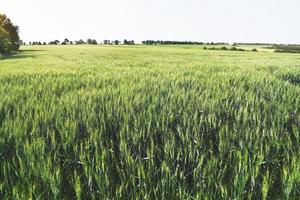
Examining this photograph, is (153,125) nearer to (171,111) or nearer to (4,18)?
(171,111)

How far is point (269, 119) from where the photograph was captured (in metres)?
3.74

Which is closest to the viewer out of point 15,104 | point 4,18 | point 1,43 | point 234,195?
point 234,195

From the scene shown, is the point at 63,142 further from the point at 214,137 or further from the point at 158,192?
the point at 214,137

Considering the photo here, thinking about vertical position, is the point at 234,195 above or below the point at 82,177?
above

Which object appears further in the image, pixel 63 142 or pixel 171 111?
pixel 171 111

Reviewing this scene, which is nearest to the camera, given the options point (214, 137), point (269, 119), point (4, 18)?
point (214, 137)

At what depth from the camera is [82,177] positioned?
254 centimetres

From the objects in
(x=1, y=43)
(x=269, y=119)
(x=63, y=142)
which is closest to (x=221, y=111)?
(x=269, y=119)

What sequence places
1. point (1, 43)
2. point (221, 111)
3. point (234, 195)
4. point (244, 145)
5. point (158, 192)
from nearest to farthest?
point (234, 195)
point (158, 192)
point (244, 145)
point (221, 111)
point (1, 43)

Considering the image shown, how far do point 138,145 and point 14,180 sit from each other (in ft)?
3.10

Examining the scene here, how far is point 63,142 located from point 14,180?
1.89ft

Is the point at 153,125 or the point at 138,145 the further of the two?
the point at 153,125

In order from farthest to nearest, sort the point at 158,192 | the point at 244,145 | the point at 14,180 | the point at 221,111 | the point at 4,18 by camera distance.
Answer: the point at 4,18 → the point at 221,111 → the point at 244,145 → the point at 14,180 → the point at 158,192

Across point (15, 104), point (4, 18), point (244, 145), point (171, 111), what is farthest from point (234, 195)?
point (4, 18)
